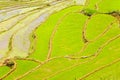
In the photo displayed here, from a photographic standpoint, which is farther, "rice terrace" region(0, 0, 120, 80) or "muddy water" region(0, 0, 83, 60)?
"muddy water" region(0, 0, 83, 60)

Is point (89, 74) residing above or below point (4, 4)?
below

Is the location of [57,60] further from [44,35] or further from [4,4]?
[4,4]

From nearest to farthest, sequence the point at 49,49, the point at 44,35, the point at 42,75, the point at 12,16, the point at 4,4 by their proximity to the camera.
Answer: the point at 42,75
the point at 49,49
the point at 44,35
the point at 12,16
the point at 4,4

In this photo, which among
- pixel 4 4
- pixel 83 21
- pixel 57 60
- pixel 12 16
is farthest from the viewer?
pixel 4 4

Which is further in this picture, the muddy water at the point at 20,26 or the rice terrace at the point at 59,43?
the muddy water at the point at 20,26

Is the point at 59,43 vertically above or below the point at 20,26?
below

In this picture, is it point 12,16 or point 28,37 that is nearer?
point 28,37

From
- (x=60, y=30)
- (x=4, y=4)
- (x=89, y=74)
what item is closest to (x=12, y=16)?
(x=4, y=4)

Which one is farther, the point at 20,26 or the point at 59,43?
the point at 20,26
